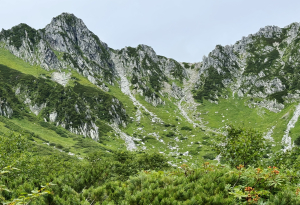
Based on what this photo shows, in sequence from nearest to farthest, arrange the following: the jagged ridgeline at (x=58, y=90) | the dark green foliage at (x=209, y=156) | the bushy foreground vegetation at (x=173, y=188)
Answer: the bushy foreground vegetation at (x=173, y=188) → the dark green foliage at (x=209, y=156) → the jagged ridgeline at (x=58, y=90)

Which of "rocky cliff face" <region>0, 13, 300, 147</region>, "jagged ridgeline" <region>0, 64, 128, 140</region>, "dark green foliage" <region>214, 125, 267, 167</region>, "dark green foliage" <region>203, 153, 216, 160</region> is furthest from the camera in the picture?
"rocky cliff face" <region>0, 13, 300, 147</region>

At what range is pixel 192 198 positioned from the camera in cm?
521

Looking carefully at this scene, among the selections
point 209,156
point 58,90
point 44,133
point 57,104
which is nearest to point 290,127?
point 209,156

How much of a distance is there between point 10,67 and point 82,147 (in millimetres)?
130202

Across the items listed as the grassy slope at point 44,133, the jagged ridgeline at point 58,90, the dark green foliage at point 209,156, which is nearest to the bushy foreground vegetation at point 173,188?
the grassy slope at point 44,133

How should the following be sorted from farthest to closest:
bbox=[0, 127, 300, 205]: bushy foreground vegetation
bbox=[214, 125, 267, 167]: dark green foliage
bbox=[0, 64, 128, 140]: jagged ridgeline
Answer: bbox=[0, 64, 128, 140]: jagged ridgeline → bbox=[214, 125, 267, 167]: dark green foliage → bbox=[0, 127, 300, 205]: bushy foreground vegetation

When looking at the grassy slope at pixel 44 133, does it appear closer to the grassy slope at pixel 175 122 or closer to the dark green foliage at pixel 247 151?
the grassy slope at pixel 175 122

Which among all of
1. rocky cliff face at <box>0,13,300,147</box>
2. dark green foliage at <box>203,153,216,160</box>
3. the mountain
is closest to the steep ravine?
the mountain

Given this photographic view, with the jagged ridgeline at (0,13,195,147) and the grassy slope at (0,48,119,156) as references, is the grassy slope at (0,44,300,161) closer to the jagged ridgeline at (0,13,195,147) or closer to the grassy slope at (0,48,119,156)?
the grassy slope at (0,48,119,156)

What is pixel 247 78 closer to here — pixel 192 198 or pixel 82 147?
pixel 82 147

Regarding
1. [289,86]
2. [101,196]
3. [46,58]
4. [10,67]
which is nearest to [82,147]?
[101,196]

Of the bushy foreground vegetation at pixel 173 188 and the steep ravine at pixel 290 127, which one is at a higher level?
the steep ravine at pixel 290 127

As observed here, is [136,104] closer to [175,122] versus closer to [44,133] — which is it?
[175,122]

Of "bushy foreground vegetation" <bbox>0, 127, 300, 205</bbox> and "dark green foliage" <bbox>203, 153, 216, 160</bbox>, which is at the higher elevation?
"bushy foreground vegetation" <bbox>0, 127, 300, 205</bbox>
